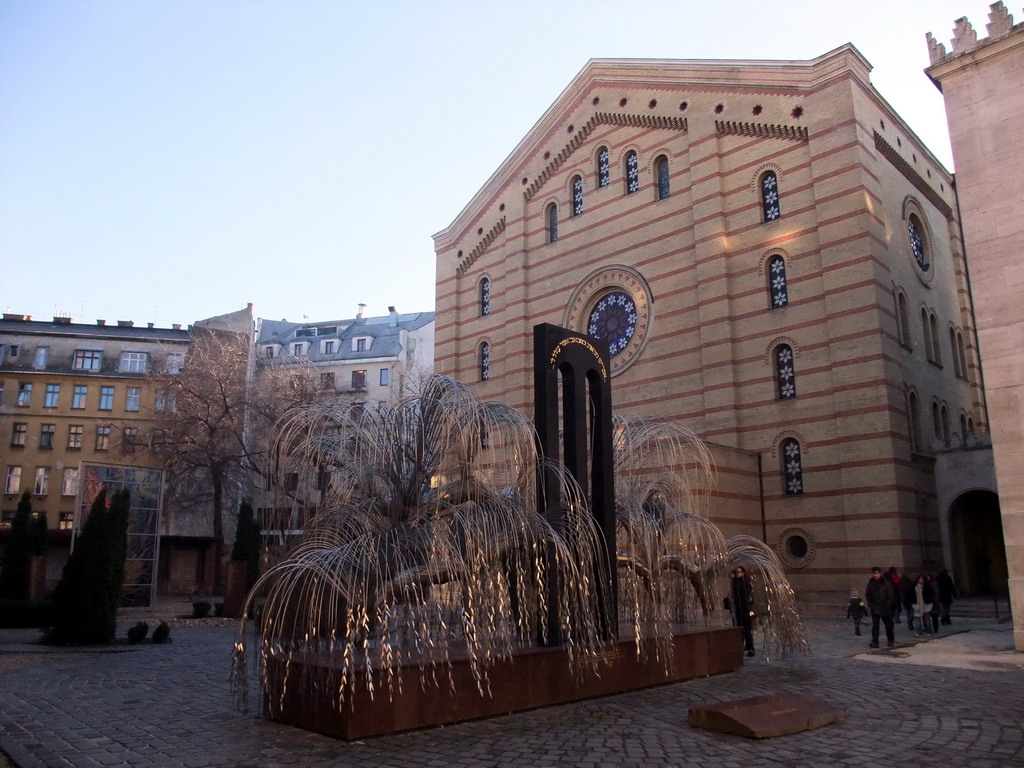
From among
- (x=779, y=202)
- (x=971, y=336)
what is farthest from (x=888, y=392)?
(x=971, y=336)

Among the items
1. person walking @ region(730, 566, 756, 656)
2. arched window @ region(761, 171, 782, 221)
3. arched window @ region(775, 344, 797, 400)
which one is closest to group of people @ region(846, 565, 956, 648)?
person walking @ region(730, 566, 756, 656)

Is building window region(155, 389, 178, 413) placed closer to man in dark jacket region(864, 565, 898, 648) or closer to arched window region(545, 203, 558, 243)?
arched window region(545, 203, 558, 243)

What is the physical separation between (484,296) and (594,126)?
28.0 ft

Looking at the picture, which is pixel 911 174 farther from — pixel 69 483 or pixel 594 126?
pixel 69 483

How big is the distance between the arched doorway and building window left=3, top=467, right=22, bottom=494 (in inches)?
1738

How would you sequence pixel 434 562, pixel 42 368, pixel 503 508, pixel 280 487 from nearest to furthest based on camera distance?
1. pixel 434 562
2. pixel 503 508
3. pixel 280 487
4. pixel 42 368

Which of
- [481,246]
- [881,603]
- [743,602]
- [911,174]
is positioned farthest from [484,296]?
[743,602]

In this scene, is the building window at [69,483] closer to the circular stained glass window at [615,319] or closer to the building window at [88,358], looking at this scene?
the building window at [88,358]

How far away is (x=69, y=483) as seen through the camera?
43156 millimetres

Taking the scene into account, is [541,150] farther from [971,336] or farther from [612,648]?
[612,648]

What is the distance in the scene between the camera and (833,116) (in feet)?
79.4

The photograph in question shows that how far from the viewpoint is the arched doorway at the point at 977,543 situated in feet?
78.9

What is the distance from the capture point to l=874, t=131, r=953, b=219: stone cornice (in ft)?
82.6

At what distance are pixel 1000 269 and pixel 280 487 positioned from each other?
44.2ft
